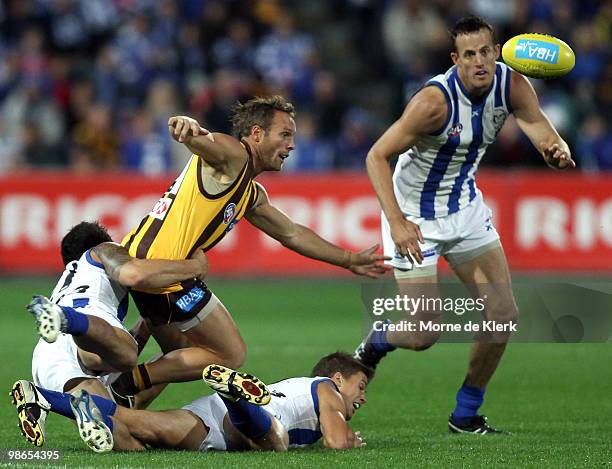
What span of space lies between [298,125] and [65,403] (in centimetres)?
1169

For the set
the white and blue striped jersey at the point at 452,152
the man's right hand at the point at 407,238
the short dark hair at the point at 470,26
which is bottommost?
the man's right hand at the point at 407,238

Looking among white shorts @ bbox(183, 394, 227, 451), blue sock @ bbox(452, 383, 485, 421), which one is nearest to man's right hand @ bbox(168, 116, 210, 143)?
white shorts @ bbox(183, 394, 227, 451)

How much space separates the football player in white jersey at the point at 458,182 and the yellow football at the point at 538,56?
12 centimetres

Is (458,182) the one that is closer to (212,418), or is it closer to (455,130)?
(455,130)

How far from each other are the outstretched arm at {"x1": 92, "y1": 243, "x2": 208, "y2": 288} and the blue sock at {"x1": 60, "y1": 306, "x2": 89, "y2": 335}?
1.43 feet

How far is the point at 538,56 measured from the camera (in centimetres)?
777

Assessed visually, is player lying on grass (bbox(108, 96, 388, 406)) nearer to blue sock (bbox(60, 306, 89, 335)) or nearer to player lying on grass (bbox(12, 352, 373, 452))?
player lying on grass (bbox(12, 352, 373, 452))

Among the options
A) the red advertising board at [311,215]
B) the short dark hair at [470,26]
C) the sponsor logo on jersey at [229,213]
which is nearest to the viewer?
the sponsor logo on jersey at [229,213]

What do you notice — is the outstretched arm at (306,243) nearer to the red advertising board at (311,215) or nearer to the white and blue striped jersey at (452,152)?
the white and blue striped jersey at (452,152)

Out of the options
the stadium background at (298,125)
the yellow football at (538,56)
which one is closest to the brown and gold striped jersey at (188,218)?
the yellow football at (538,56)

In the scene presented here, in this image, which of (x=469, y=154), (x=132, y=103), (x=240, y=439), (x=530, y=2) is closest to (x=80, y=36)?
(x=132, y=103)

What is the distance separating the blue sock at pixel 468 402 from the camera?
7863mm

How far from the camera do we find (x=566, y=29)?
19406 millimetres

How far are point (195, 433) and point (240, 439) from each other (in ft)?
0.88
